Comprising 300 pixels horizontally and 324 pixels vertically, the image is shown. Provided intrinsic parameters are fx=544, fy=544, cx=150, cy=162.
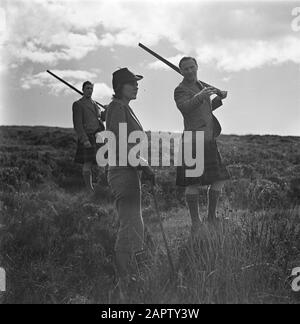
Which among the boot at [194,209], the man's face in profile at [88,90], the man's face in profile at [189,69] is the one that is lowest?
the boot at [194,209]

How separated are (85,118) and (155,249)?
16.1 feet

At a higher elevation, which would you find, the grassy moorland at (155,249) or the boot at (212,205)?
the boot at (212,205)

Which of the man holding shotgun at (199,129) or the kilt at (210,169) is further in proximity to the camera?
the kilt at (210,169)

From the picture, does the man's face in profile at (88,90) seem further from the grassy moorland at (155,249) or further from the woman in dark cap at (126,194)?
the woman in dark cap at (126,194)

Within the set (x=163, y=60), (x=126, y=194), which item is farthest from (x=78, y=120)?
(x=126, y=194)

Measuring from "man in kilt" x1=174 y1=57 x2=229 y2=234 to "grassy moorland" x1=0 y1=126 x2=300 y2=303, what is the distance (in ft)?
1.16

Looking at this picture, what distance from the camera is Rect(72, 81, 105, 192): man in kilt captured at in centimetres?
1012

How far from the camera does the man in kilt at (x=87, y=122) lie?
33.2 ft

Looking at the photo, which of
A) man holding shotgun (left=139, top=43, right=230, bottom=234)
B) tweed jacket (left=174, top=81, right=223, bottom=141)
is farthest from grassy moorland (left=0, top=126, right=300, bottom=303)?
tweed jacket (left=174, top=81, right=223, bottom=141)

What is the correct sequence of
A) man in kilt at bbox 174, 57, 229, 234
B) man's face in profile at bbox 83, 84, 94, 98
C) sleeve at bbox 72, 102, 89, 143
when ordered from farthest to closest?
man's face in profile at bbox 83, 84, 94, 98
sleeve at bbox 72, 102, 89, 143
man in kilt at bbox 174, 57, 229, 234

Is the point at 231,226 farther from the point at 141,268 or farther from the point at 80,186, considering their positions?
the point at 80,186

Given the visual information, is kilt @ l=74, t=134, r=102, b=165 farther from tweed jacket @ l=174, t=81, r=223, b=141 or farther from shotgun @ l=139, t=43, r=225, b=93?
tweed jacket @ l=174, t=81, r=223, b=141

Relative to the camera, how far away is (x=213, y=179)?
22.2 feet

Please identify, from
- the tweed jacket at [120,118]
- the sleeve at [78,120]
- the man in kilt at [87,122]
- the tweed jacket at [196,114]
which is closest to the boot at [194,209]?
the tweed jacket at [196,114]
